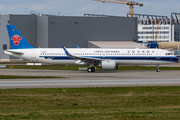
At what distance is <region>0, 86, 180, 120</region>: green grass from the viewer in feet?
40.7

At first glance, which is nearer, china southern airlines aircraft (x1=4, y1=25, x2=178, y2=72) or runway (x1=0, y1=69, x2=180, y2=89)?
runway (x1=0, y1=69, x2=180, y2=89)

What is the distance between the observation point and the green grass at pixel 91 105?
12.4 meters

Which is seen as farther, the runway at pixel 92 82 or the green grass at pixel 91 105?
the runway at pixel 92 82

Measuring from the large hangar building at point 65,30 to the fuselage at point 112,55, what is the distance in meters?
40.5

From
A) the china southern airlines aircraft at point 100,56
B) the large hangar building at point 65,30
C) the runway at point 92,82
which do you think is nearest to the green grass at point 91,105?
the runway at point 92,82

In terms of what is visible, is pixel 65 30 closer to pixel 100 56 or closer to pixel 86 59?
pixel 100 56

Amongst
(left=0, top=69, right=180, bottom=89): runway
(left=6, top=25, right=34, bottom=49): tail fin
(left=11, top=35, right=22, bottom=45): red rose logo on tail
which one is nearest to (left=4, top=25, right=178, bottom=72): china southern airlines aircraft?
(left=6, top=25, right=34, bottom=49): tail fin

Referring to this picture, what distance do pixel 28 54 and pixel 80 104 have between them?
3147cm

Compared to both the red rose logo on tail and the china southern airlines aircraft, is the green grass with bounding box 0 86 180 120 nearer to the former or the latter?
the china southern airlines aircraft

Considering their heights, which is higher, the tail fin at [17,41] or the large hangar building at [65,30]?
the large hangar building at [65,30]

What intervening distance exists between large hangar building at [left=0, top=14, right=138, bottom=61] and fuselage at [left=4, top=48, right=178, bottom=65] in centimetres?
4055

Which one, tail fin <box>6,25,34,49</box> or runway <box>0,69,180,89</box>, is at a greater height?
tail fin <box>6,25,34,49</box>

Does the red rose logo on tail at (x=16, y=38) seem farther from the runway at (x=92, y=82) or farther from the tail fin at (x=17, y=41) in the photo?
the runway at (x=92, y=82)

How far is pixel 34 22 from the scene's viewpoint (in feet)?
294
